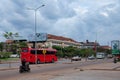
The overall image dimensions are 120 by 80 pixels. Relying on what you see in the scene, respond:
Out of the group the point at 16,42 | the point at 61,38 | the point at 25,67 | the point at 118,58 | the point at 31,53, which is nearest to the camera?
the point at 25,67

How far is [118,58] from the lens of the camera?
2729 inches

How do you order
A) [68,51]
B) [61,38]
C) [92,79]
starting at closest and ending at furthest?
[92,79], [68,51], [61,38]

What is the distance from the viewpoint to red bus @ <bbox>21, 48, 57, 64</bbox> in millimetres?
59638

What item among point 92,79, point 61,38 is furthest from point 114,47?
point 61,38

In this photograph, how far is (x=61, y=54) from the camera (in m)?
132

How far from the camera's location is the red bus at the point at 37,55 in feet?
196

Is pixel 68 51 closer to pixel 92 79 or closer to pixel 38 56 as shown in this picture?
pixel 38 56

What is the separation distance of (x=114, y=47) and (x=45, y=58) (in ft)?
43.9

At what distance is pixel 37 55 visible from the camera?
61.8 metres

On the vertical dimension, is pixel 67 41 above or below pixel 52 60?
above

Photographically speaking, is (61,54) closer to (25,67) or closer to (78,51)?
(78,51)

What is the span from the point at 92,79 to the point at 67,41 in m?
171

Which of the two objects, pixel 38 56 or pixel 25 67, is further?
pixel 38 56

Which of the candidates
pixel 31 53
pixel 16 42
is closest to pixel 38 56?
pixel 31 53
